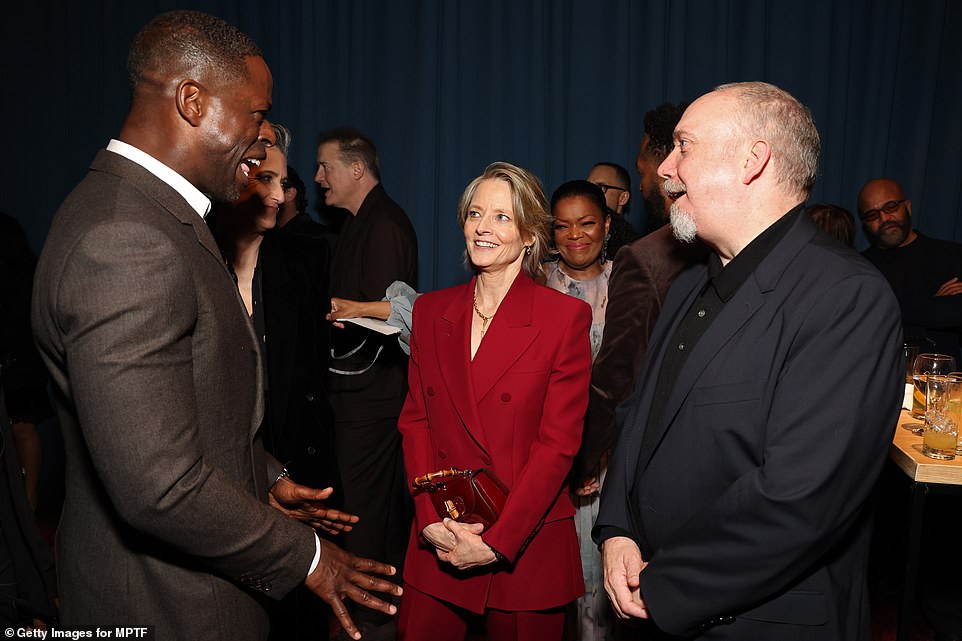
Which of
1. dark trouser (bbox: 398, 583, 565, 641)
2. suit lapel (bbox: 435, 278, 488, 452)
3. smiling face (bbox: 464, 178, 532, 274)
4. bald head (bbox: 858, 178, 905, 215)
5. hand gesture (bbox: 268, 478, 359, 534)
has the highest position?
smiling face (bbox: 464, 178, 532, 274)

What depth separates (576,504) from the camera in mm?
2738

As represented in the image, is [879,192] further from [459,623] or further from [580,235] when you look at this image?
[459,623]

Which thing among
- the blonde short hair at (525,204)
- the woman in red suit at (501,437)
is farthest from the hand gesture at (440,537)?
the blonde short hair at (525,204)

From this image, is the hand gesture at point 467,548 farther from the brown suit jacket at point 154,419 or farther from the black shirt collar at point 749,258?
the black shirt collar at point 749,258

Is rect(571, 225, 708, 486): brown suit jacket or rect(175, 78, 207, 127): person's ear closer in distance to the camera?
rect(175, 78, 207, 127): person's ear

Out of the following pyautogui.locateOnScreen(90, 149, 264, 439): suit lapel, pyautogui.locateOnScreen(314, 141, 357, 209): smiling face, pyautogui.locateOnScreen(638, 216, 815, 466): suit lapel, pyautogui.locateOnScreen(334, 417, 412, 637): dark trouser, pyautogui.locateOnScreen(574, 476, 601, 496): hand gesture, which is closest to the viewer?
pyautogui.locateOnScreen(90, 149, 264, 439): suit lapel

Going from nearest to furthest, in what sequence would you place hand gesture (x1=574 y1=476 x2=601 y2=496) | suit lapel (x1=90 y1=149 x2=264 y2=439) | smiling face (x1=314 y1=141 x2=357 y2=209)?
suit lapel (x1=90 y1=149 x2=264 y2=439)
hand gesture (x1=574 y1=476 x2=601 y2=496)
smiling face (x1=314 y1=141 x2=357 y2=209)

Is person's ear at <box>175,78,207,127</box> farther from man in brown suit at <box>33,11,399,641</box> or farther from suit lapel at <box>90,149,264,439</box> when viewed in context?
suit lapel at <box>90,149,264,439</box>

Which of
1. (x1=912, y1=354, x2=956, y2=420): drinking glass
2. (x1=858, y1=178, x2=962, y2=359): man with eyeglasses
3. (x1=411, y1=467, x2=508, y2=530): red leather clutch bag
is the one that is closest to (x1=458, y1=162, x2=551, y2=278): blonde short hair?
(x1=411, y1=467, x2=508, y2=530): red leather clutch bag

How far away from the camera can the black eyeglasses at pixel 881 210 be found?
13.7 ft

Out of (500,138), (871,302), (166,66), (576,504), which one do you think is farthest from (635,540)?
(500,138)

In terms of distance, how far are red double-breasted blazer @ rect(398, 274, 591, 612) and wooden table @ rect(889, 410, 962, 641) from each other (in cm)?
91

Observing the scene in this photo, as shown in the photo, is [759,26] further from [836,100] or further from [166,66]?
[166,66]

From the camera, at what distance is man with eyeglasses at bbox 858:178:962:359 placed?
392 centimetres
